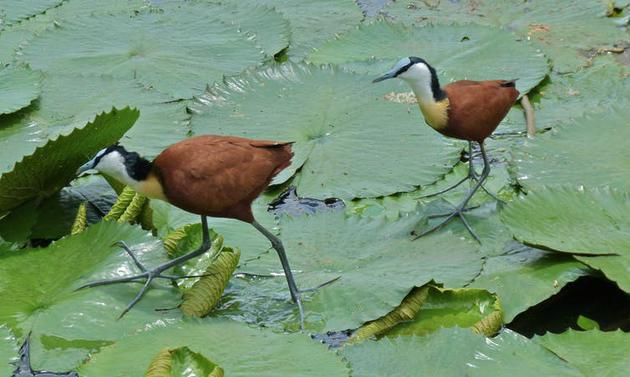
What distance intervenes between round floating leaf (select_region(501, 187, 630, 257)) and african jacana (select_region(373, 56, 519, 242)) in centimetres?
26

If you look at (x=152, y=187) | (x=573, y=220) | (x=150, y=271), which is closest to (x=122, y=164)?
(x=152, y=187)

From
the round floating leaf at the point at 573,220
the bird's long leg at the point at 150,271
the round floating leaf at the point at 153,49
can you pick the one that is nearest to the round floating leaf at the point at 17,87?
the round floating leaf at the point at 153,49

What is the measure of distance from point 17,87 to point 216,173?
177 cm

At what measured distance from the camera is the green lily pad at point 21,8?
5.86m

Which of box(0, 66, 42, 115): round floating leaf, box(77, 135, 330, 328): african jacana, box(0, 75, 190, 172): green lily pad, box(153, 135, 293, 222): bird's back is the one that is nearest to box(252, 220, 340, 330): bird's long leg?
box(77, 135, 330, 328): african jacana

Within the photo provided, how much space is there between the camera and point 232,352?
10.9ft

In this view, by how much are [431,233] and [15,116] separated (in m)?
2.06

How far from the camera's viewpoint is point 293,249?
Result: 13.3 feet

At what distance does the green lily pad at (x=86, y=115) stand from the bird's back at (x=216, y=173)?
1.00 meters

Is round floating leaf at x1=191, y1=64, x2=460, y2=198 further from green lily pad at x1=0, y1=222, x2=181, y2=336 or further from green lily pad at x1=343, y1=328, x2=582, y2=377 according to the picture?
green lily pad at x1=343, y1=328, x2=582, y2=377

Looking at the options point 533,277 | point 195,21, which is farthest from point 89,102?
point 533,277

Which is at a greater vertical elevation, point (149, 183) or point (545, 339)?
point (149, 183)

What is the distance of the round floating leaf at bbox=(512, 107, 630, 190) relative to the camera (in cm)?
433

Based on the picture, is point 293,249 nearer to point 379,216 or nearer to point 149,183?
point 379,216
